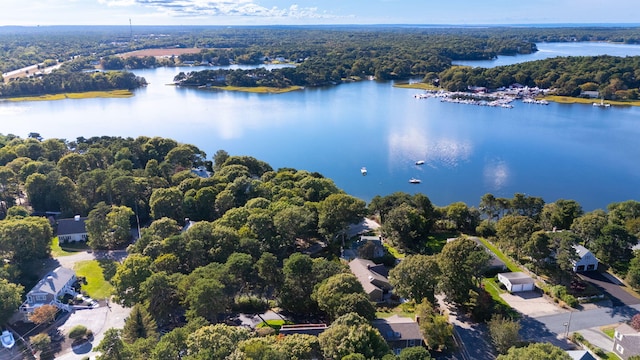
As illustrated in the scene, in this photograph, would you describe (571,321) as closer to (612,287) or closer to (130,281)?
(612,287)

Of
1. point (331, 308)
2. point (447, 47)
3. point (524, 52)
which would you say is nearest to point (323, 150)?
point (331, 308)

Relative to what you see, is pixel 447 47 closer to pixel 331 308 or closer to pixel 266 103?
pixel 266 103

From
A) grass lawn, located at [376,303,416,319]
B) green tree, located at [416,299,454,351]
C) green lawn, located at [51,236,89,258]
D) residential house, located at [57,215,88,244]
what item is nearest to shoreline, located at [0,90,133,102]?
residential house, located at [57,215,88,244]

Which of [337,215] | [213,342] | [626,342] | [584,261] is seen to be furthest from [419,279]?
[584,261]

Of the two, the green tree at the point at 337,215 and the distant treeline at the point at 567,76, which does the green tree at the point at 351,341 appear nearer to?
the green tree at the point at 337,215

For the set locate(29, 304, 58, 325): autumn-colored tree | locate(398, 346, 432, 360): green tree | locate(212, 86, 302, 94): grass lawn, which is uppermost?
locate(212, 86, 302, 94): grass lawn

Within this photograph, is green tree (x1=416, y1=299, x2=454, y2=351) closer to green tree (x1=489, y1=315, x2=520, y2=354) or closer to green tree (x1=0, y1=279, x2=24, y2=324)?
green tree (x1=489, y1=315, x2=520, y2=354)
